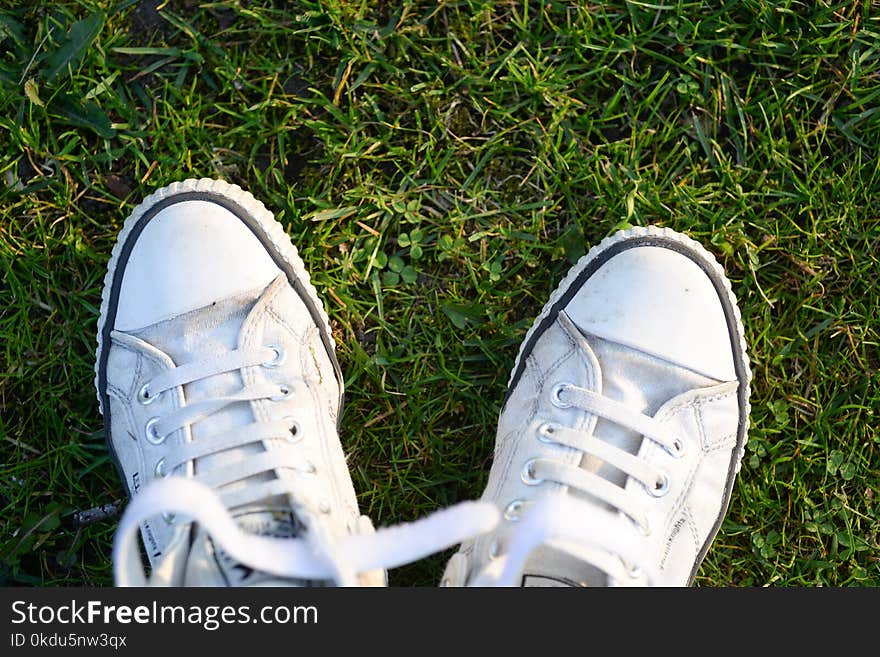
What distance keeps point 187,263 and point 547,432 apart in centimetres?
99

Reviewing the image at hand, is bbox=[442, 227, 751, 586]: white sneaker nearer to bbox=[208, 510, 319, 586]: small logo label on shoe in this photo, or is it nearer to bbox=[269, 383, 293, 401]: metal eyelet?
bbox=[208, 510, 319, 586]: small logo label on shoe

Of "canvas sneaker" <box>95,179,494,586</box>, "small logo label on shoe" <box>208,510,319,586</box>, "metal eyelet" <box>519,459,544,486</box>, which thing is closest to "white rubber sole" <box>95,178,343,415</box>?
"canvas sneaker" <box>95,179,494,586</box>

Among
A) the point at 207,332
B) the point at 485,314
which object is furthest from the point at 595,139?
the point at 207,332

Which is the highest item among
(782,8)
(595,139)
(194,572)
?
(782,8)

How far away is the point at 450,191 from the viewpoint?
2172 mm

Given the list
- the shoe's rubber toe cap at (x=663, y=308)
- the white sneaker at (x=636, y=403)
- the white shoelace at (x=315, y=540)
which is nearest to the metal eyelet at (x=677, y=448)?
the white sneaker at (x=636, y=403)

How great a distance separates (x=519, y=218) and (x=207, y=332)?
87 centimetres

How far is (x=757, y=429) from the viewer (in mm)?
2170

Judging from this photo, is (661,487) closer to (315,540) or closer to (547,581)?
(547,581)

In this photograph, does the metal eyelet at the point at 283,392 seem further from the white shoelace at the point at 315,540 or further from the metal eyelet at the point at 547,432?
the metal eyelet at the point at 547,432

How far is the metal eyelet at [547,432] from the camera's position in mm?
1980

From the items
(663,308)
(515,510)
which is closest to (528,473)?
(515,510)

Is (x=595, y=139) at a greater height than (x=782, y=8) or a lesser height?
lesser

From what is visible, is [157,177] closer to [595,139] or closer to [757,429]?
[595,139]
